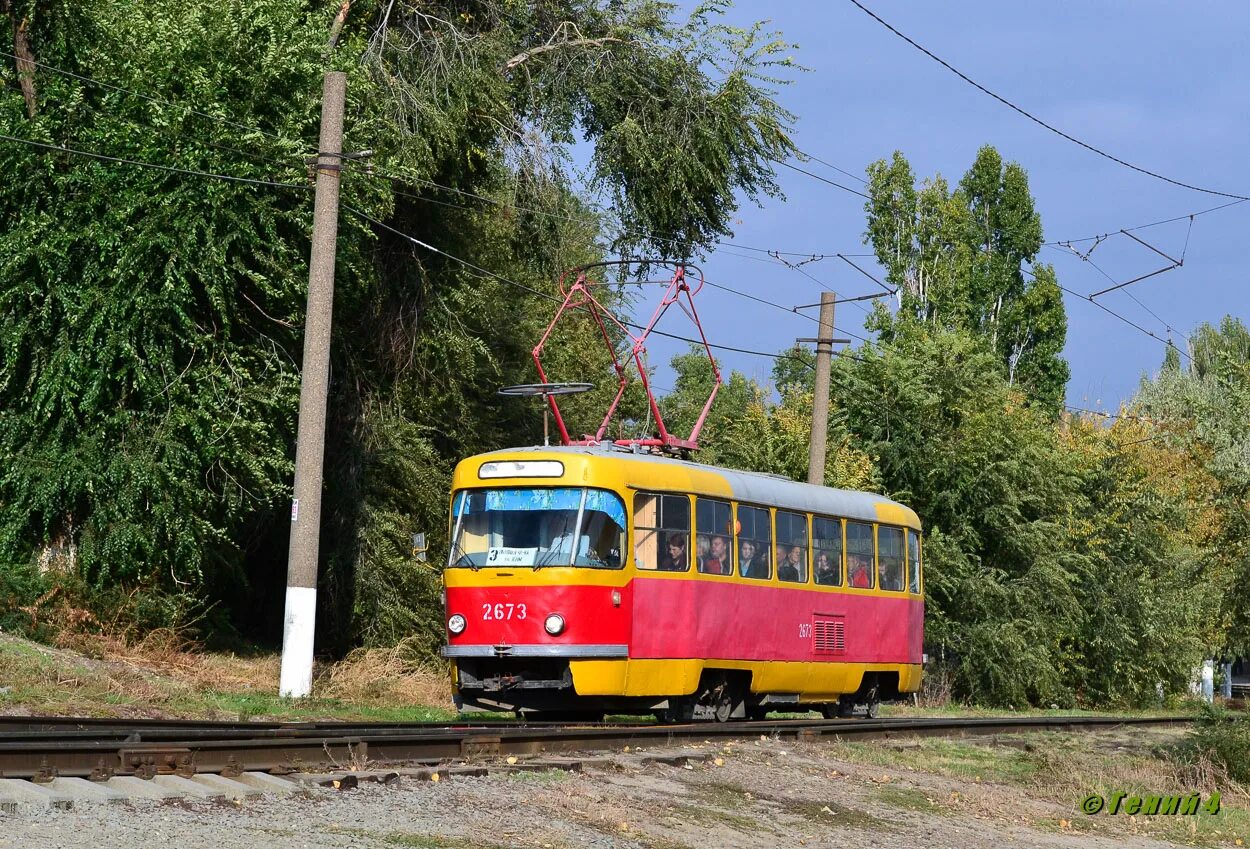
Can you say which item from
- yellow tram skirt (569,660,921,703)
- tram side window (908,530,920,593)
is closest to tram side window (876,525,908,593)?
tram side window (908,530,920,593)

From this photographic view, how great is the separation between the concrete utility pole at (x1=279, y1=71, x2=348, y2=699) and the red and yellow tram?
2480mm

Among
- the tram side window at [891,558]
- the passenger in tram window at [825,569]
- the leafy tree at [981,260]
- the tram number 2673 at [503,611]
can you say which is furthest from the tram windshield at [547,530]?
the leafy tree at [981,260]

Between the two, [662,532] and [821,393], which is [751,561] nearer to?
[662,532]

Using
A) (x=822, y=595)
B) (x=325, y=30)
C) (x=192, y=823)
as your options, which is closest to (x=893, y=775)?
(x=822, y=595)

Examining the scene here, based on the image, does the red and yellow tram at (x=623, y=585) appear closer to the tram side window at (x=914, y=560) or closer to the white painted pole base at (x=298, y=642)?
the white painted pole base at (x=298, y=642)

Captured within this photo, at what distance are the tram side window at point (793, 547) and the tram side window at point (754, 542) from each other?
0.30 m

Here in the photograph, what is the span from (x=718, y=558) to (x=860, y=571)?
414cm

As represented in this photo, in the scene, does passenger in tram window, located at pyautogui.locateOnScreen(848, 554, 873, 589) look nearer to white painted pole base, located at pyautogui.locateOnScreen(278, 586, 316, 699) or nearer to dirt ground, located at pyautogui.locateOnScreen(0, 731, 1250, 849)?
dirt ground, located at pyautogui.locateOnScreen(0, 731, 1250, 849)

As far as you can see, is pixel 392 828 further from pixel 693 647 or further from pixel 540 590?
pixel 693 647

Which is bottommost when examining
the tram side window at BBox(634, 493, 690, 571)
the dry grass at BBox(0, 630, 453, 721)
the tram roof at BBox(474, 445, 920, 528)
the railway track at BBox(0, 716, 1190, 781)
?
the railway track at BBox(0, 716, 1190, 781)

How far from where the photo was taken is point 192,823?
8.70 metres

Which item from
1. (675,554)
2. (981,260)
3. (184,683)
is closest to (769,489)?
(675,554)

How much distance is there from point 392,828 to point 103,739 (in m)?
3.23

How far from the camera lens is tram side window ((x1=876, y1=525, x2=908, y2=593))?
23078 mm
